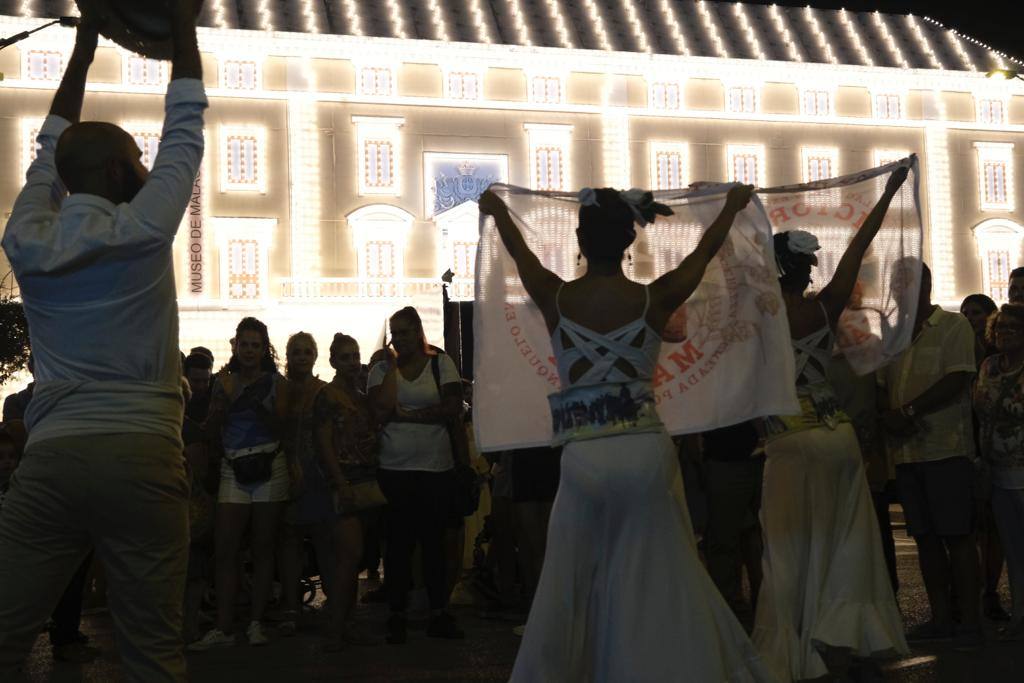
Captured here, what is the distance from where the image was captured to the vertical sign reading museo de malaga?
3841 centimetres

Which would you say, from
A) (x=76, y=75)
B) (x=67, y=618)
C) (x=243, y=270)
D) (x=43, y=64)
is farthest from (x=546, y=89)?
(x=76, y=75)

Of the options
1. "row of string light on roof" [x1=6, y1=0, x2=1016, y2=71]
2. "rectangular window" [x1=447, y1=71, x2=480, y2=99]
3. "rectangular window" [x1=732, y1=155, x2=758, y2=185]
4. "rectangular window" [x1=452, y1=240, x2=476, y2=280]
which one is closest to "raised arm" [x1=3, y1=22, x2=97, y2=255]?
"row of string light on roof" [x1=6, y1=0, x2=1016, y2=71]

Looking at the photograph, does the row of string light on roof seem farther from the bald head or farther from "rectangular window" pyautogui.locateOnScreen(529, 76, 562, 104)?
the bald head

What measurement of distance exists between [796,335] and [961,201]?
4113cm

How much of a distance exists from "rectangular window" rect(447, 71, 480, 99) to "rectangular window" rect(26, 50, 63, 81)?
10361 mm

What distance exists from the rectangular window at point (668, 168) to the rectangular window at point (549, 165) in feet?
9.46

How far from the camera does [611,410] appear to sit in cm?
500

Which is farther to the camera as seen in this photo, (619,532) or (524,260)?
(524,260)

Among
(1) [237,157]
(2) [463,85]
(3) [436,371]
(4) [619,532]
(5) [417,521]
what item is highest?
(2) [463,85]

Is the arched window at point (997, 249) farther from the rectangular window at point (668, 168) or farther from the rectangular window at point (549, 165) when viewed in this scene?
the rectangular window at point (549, 165)

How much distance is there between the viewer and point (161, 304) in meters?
3.89

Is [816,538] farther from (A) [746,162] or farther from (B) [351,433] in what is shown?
(A) [746,162]

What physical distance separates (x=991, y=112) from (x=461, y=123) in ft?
56.2

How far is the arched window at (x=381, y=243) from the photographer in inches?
1567
